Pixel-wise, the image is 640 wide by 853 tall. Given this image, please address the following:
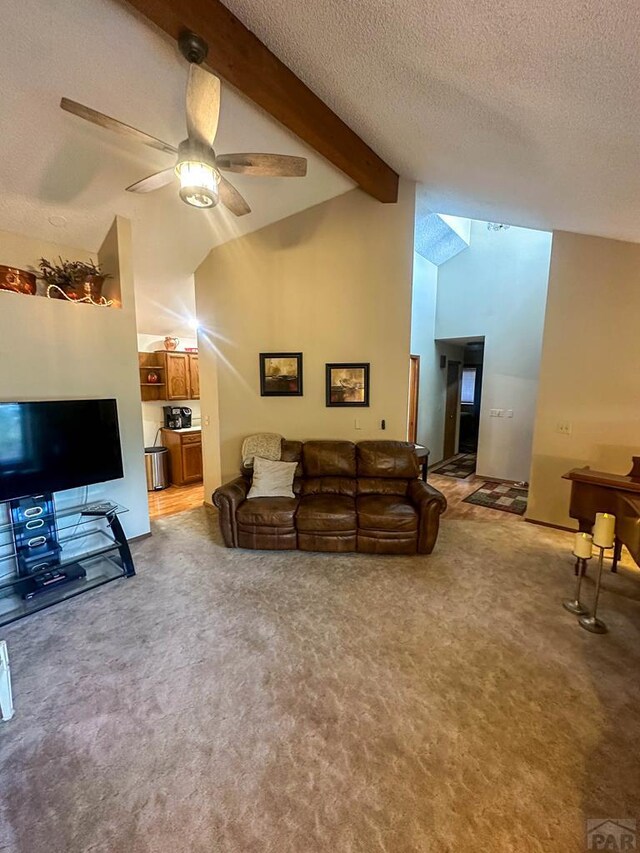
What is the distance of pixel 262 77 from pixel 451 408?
20.2ft

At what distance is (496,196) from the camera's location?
3232 millimetres

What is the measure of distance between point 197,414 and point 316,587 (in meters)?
4.37

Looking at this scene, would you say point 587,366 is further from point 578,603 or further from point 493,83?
point 493,83

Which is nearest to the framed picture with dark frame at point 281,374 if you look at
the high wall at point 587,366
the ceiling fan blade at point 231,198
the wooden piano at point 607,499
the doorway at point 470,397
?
the ceiling fan blade at point 231,198

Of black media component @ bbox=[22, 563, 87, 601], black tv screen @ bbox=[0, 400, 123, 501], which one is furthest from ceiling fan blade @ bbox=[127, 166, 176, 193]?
black media component @ bbox=[22, 563, 87, 601]

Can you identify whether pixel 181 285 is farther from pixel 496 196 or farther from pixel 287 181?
pixel 496 196

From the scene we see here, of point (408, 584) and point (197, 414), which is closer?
point (408, 584)

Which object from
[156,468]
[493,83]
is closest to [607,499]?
[493,83]

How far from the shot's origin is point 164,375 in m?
5.50

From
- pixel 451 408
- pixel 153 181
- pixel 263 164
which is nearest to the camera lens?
pixel 263 164

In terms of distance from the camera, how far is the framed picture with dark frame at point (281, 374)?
420 centimetres

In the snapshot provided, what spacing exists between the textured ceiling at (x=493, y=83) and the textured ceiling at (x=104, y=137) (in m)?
0.58

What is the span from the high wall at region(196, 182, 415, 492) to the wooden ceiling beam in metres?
0.78

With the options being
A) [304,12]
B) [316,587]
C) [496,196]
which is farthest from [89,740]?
[496,196]
